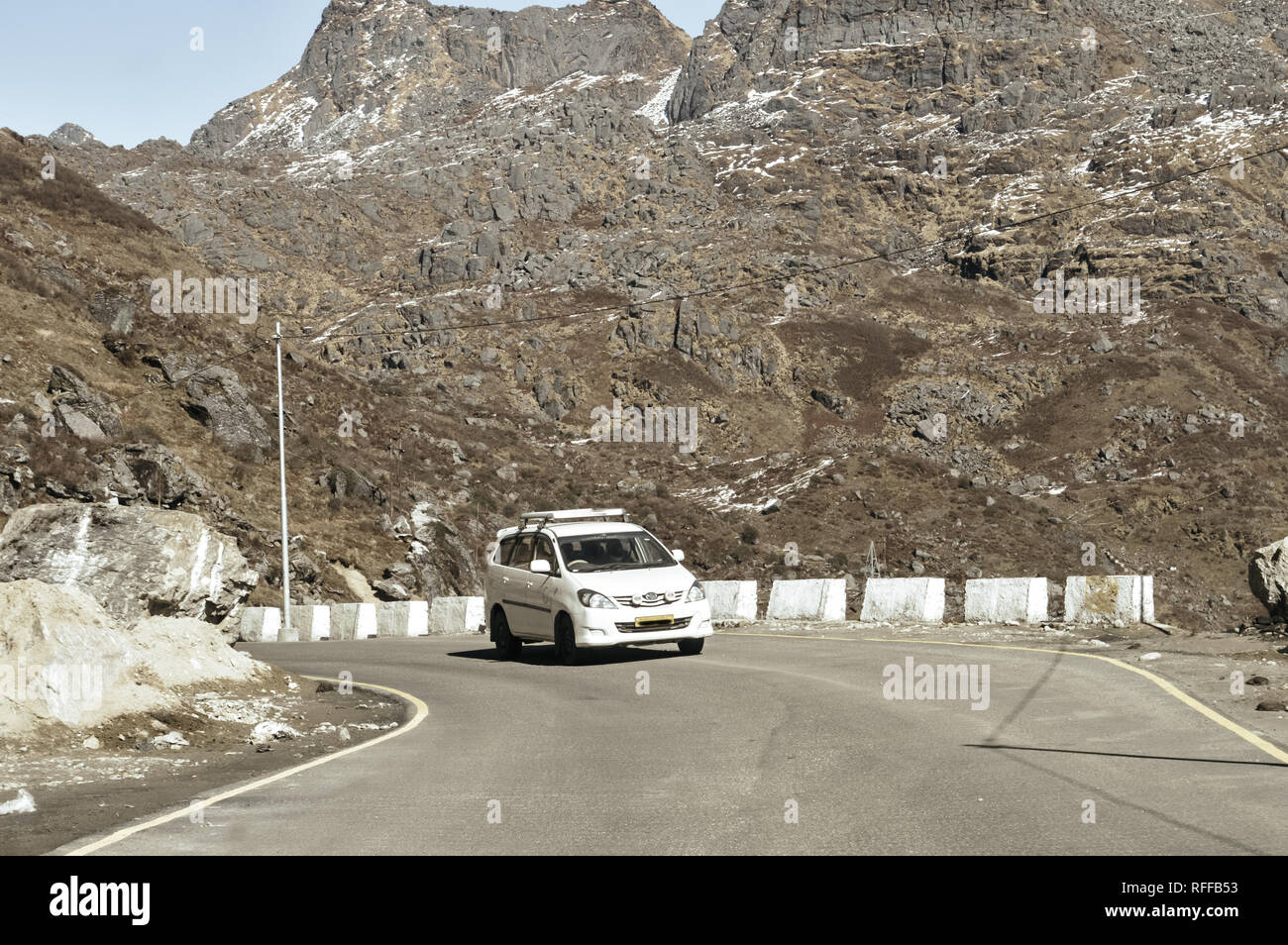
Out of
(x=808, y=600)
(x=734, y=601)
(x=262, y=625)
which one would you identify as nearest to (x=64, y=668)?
(x=808, y=600)

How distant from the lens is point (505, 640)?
2055 cm

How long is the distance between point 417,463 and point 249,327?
1098cm

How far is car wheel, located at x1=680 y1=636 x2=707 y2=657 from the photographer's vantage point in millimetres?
18812

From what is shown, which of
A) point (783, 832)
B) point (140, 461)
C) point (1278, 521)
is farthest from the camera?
point (1278, 521)

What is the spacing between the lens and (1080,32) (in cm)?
17988

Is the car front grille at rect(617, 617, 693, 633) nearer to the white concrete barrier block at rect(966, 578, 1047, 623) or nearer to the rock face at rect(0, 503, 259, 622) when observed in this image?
the white concrete barrier block at rect(966, 578, 1047, 623)

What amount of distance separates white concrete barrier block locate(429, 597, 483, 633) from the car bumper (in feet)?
48.3

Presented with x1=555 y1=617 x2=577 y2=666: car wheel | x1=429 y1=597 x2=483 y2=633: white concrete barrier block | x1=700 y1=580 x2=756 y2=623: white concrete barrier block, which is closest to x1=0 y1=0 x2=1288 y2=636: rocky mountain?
x1=429 y1=597 x2=483 y2=633: white concrete barrier block

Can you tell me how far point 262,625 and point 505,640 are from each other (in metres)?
15.9

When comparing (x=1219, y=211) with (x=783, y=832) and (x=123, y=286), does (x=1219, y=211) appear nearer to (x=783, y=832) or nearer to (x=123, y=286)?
(x=123, y=286)

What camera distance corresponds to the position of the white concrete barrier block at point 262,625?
112 feet

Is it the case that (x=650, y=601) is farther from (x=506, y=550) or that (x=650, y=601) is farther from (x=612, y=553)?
(x=506, y=550)
